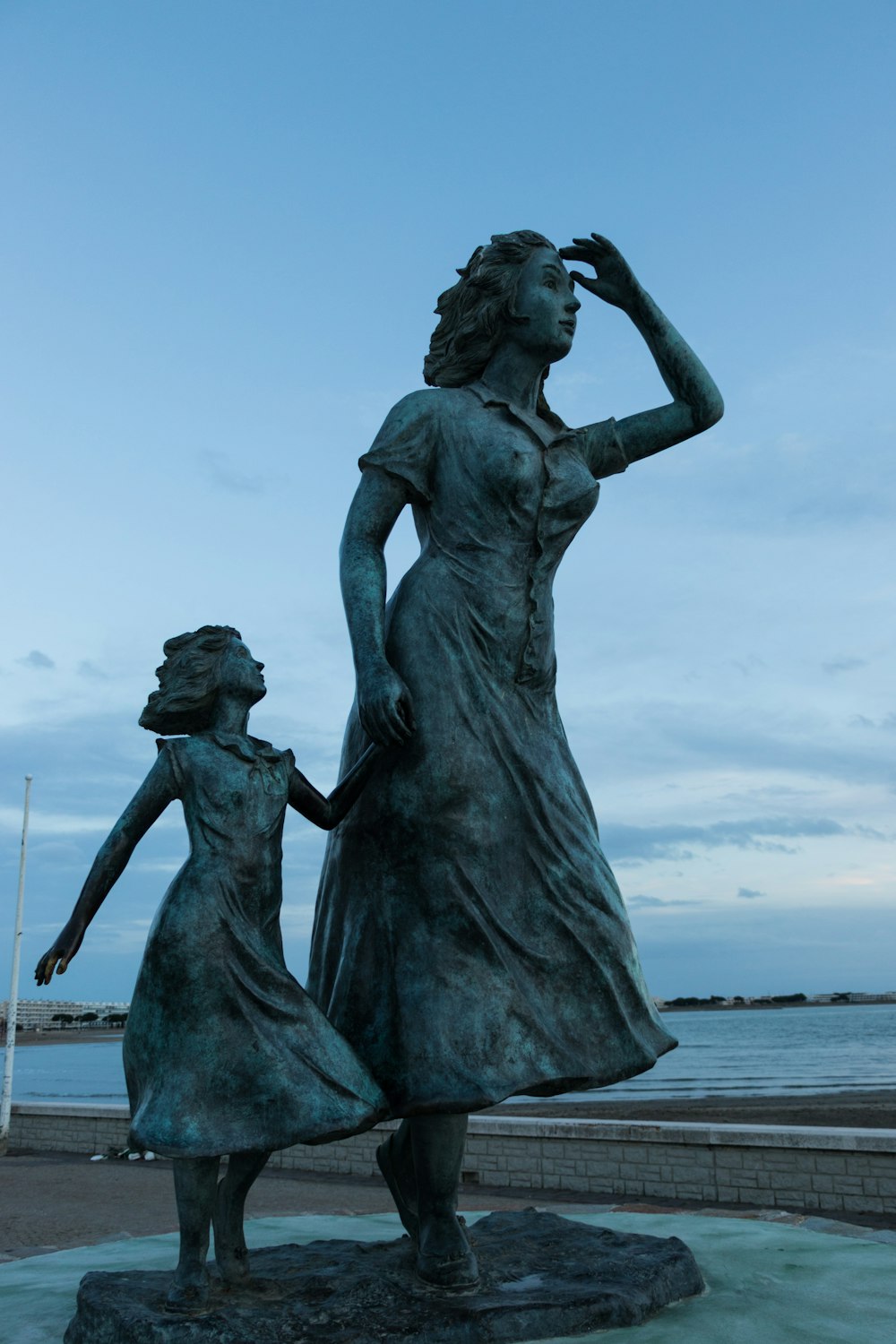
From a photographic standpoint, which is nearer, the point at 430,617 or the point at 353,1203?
the point at 430,617

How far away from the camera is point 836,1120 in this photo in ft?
58.0

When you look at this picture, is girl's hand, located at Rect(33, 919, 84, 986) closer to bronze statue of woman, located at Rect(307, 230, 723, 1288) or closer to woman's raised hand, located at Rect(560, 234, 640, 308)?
bronze statue of woman, located at Rect(307, 230, 723, 1288)

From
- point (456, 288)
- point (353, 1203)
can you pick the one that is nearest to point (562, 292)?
point (456, 288)

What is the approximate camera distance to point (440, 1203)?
10.4 feet

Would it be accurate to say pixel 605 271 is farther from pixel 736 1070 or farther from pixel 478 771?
pixel 736 1070

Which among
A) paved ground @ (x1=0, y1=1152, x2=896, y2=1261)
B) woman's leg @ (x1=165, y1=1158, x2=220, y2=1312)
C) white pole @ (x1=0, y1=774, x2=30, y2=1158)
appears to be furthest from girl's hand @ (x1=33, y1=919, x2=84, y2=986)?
white pole @ (x1=0, y1=774, x2=30, y2=1158)

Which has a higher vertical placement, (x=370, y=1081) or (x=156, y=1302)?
(x=370, y=1081)

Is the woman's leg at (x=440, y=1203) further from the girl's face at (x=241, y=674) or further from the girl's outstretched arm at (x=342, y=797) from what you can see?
the girl's face at (x=241, y=674)

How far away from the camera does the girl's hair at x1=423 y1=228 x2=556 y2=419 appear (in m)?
3.86

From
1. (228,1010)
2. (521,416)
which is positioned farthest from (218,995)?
(521,416)

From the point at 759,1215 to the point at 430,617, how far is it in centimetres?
385

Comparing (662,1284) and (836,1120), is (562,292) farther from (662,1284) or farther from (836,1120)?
(836,1120)

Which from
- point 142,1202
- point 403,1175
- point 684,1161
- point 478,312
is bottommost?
point 142,1202

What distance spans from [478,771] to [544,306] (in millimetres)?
1481
